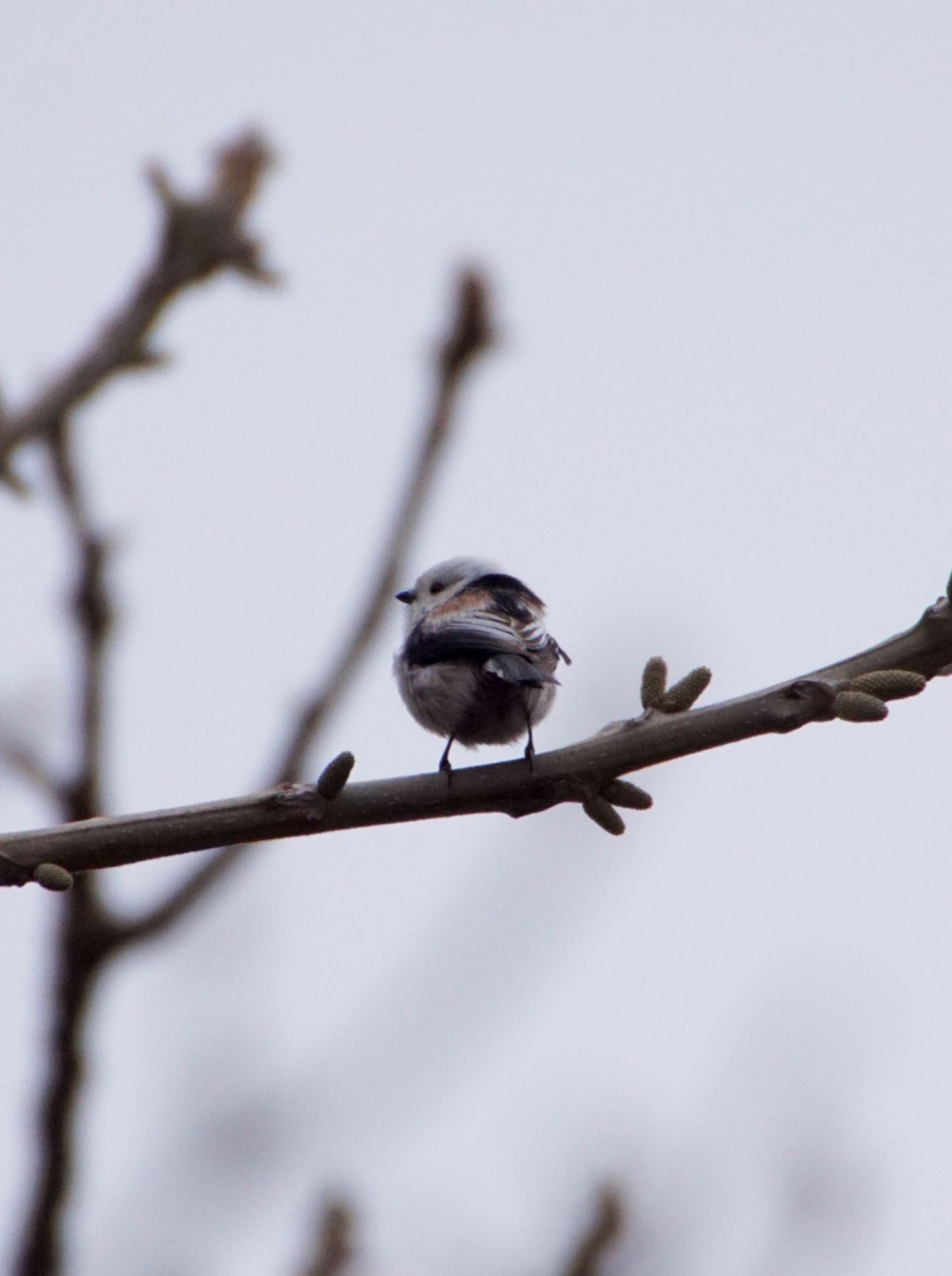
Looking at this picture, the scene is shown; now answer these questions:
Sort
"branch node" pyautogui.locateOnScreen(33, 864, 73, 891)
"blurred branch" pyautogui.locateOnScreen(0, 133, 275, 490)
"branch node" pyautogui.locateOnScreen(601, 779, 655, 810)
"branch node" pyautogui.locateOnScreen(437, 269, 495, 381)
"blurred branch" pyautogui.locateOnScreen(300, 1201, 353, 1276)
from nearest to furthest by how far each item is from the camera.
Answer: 1. "branch node" pyautogui.locateOnScreen(33, 864, 73, 891)
2. "branch node" pyautogui.locateOnScreen(601, 779, 655, 810)
3. "blurred branch" pyautogui.locateOnScreen(0, 133, 275, 490)
4. "blurred branch" pyautogui.locateOnScreen(300, 1201, 353, 1276)
5. "branch node" pyautogui.locateOnScreen(437, 269, 495, 381)

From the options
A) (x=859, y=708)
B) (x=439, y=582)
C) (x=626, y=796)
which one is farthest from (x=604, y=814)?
(x=439, y=582)

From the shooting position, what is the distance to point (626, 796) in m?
2.55

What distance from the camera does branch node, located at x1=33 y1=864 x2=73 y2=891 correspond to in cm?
226

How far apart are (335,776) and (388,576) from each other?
3.98ft

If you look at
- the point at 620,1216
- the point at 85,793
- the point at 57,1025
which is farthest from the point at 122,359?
the point at 620,1216

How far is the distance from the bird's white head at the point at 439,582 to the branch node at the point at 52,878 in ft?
9.63

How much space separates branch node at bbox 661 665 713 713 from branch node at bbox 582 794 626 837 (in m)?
0.20

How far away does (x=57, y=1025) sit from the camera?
3.22 meters

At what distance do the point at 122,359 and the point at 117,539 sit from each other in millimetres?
522

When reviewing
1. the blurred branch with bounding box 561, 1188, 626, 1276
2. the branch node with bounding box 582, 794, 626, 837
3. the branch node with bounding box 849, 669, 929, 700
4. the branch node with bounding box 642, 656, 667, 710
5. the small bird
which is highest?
the small bird


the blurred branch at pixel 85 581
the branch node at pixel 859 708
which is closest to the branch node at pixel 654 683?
the branch node at pixel 859 708

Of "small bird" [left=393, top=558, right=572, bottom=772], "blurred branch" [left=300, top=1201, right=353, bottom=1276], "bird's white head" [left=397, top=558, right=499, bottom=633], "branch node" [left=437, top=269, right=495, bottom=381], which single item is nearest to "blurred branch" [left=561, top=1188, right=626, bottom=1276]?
"blurred branch" [left=300, top=1201, right=353, bottom=1276]

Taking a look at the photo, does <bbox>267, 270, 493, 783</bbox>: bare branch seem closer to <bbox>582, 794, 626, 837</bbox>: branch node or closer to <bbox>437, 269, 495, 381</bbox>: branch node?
<bbox>437, 269, 495, 381</bbox>: branch node

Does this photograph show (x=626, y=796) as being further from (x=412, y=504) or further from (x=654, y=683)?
(x=412, y=504)
